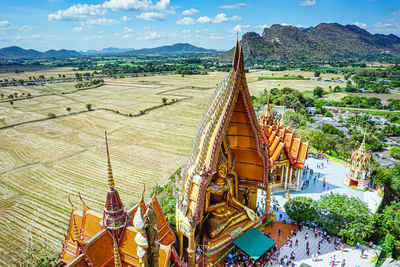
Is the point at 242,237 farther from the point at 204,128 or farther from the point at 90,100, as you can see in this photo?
the point at 90,100

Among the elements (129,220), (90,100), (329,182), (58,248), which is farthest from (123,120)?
(129,220)

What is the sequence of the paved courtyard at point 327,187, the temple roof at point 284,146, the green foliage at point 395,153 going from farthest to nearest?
the green foliage at point 395,153, the temple roof at point 284,146, the paved courtyard at point 327,187

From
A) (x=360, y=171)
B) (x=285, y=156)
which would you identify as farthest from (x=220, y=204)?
(x=360, y=171)

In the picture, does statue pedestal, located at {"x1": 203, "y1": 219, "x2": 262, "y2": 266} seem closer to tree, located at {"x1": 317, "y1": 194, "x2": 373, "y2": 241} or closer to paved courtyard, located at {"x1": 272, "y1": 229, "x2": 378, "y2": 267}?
paved courtyard, located at {"x1": 272, "y1": 229, "x2": 378, "y2": 267}

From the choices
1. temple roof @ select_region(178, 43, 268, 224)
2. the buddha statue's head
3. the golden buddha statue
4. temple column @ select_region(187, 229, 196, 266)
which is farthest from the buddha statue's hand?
temple column @ select_region(187, 229, 196, 266)

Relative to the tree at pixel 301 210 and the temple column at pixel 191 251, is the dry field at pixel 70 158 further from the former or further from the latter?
the tree at pixel 301 210

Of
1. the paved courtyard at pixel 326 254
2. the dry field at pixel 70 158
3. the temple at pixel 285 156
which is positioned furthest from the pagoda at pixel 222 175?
the dry field at pixel 70 158
